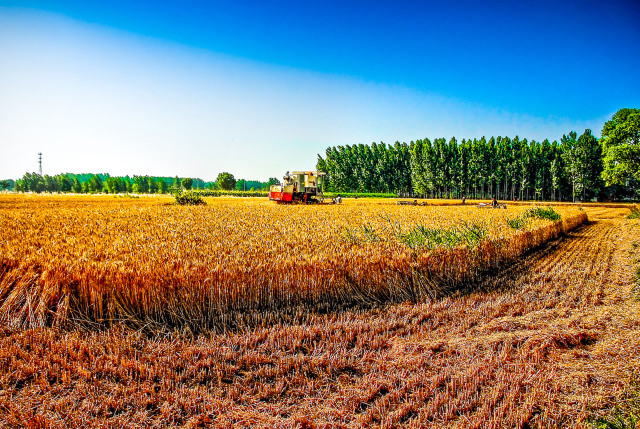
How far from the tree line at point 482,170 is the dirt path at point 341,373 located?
259ft

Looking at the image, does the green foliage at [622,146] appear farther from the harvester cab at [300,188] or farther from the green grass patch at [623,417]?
the green grass patch at [623,417]

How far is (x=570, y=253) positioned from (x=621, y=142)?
31.3 meters

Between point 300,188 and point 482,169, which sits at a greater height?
point 482,169

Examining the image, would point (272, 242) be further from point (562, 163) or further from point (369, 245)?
point (562, 163)

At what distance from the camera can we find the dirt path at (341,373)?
10.5 feet

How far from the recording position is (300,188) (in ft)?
116

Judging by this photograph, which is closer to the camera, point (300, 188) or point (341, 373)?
point (341, 373)

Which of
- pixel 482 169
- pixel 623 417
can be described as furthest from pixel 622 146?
pixel 482 169

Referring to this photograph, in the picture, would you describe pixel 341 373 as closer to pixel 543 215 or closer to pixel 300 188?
pixel 543 215

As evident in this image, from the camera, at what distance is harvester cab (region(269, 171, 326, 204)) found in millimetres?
35062

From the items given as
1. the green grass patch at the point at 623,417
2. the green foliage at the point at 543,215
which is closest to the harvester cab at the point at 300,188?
the green foliage at the point at 543,215

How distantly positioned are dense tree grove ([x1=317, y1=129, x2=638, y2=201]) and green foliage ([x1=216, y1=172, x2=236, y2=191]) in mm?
33759

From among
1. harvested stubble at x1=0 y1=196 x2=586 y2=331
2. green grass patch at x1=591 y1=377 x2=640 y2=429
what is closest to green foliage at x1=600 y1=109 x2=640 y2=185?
harvested stubble at x1=0 y1=196 x2=586 y2=331

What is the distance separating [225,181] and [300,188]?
79213 millimetres
